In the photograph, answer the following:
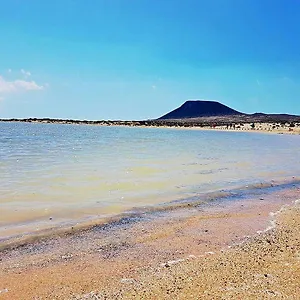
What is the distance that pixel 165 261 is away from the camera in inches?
212

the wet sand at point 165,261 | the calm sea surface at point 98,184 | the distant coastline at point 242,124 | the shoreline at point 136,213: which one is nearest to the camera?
the wet sand at point 165,261

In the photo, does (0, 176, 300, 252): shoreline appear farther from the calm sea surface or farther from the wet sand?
the calm sea surface

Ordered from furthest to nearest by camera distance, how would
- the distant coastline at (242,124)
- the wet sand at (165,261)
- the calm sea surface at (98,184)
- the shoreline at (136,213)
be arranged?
the distant coastline at (242,124) < the calm sea surface at (98,184) < the shoreline at (136,213) < the wet sand at (165,261)

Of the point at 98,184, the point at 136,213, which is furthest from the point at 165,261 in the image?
the point at 98,184

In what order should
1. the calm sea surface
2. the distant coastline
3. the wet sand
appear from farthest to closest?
the distant coastline → the calm sea surface → the wet sand

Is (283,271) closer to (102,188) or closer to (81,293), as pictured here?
(81,293)

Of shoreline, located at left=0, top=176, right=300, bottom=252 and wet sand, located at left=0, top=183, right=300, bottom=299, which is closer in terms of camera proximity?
wet sand, located at left=0, top=183, right=300, bottom=299

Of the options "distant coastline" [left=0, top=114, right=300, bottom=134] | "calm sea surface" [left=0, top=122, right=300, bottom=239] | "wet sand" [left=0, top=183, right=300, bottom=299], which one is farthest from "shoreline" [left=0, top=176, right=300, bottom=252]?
"distant coastline" [left=0, top=114, right=300, bottom=134]

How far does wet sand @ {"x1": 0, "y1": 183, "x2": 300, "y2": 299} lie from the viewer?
14.3ft

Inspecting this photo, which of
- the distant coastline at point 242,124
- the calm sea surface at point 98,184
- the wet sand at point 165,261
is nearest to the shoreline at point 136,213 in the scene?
the wet sand at point 165,261

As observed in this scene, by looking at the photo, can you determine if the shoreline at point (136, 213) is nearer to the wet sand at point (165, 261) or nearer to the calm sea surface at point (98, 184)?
the wet sand at point (165, 261)

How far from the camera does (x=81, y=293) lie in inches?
173

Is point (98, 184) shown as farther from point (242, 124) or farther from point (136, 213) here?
point (242, 124)

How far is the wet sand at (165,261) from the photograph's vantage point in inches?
172
